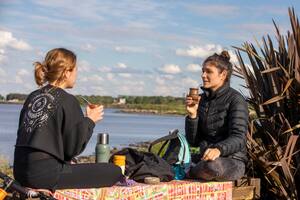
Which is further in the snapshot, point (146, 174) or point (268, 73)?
point (268, 73)

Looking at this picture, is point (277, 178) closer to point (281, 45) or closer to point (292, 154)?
point (292, 154)

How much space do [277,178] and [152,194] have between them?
1744 millimetres

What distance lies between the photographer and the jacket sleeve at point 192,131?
5738 millimetres

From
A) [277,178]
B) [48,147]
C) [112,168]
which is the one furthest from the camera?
[277,178]

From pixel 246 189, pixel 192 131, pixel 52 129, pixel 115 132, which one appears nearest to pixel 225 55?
pixel 192 131

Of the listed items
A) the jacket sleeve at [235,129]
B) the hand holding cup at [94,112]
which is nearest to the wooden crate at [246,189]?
the jacket sleeve at [235,129]

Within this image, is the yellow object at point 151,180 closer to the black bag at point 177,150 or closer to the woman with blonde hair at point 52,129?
the black bag at point 177,150

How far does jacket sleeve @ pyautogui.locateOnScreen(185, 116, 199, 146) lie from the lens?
5.74 meters

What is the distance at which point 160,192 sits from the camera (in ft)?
15.9

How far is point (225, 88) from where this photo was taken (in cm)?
562

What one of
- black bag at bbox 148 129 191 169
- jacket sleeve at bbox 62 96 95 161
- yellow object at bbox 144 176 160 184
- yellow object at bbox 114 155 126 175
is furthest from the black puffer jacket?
jacket sleeve at bbox 62 96 95 161

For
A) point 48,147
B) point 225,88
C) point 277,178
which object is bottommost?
point 277,178

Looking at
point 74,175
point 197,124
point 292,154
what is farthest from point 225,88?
point 74,175

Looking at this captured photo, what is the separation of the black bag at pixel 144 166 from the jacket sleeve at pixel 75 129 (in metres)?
0.86
